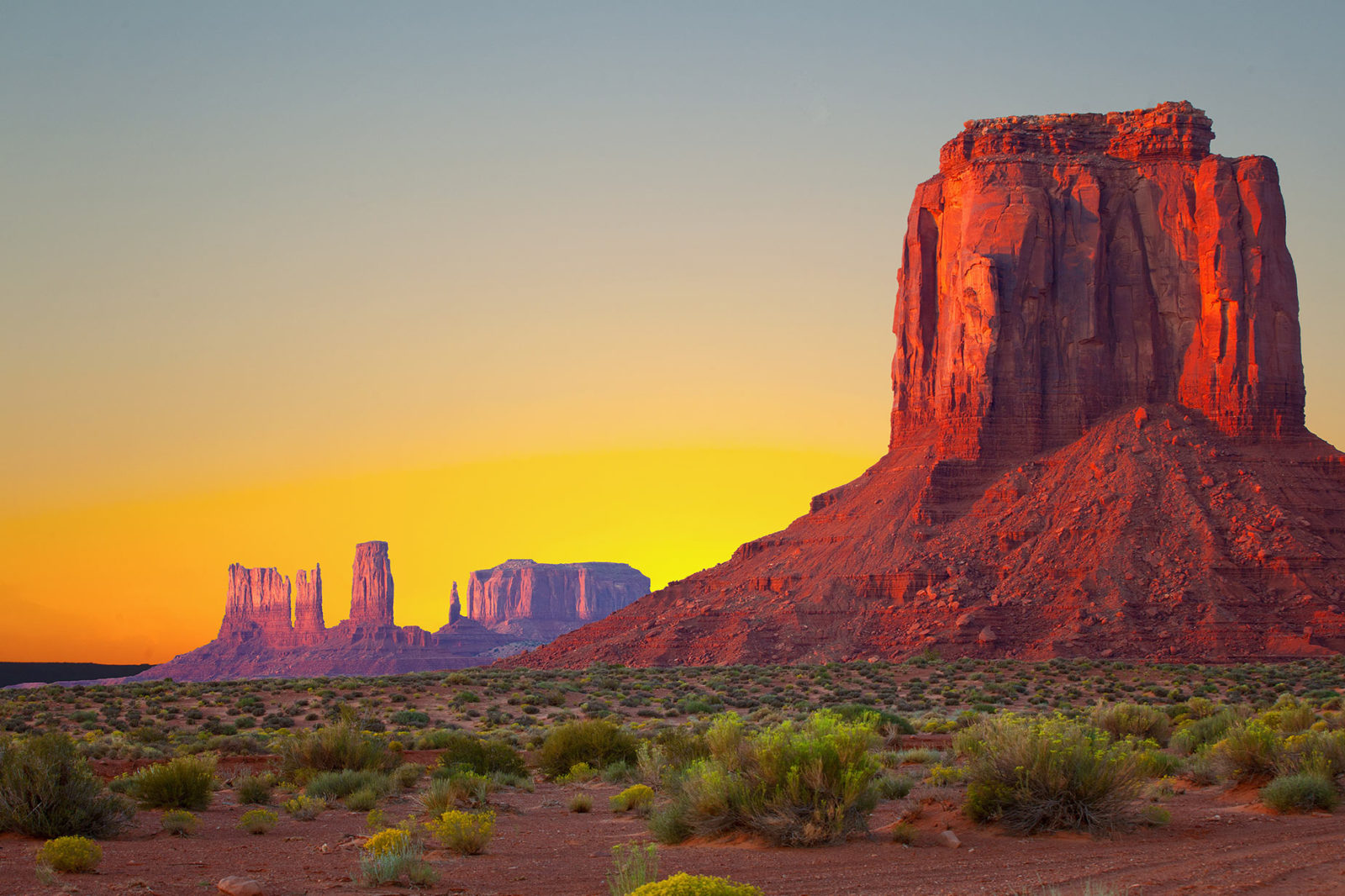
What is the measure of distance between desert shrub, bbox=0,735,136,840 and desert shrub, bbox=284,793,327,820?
2296 mm

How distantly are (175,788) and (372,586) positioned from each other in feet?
597

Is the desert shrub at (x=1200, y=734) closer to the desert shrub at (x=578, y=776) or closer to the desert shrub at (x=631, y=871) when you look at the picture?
the desert shrub at (x=578, y=776)

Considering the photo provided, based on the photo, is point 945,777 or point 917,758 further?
point 917,758

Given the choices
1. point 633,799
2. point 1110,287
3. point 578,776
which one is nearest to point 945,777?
point 633,799

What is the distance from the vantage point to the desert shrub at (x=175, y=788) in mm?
18109

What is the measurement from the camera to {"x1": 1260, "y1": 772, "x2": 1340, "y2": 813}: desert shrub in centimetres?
1556

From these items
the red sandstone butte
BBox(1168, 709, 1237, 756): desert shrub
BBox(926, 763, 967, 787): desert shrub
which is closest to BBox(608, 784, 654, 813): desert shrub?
BBox(926, 763, 967, 787): desert shrub

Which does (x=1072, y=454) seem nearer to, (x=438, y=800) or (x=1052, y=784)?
(x=438, y=800)

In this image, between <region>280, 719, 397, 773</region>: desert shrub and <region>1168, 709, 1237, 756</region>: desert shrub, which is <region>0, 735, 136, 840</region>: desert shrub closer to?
<region>280, 719, 397, 773</region>: desert shrub

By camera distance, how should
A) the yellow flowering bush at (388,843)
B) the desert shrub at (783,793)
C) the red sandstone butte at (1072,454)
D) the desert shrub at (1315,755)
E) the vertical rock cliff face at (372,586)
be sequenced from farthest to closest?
the vertical rock cliff face at (372,586) < the red sandstone butte at (1072,454) < the desert shrub at (1315,755) < the desert shrub at (783,793) < the yellow flowering bush at (388,843)

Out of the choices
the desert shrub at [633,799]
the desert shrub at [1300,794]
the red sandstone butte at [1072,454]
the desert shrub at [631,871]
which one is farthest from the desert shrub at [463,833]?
the red sandstone butte at [1072,454]

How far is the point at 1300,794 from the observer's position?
15555 mm

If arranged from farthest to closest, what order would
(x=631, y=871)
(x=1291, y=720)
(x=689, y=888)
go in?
(x=1291, y=720) → (x=631, y=871) → (x=689, y=888)

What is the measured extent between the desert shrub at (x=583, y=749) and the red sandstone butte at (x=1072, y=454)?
43.9 m
